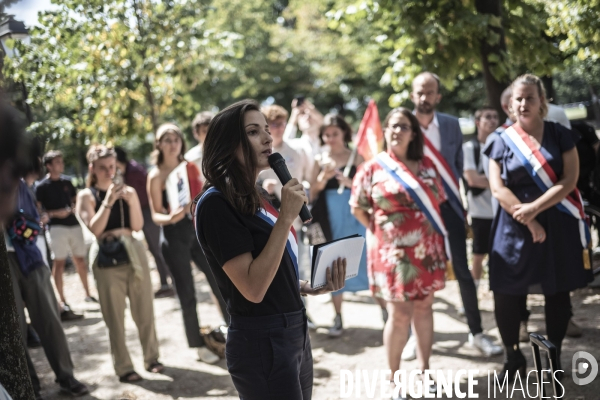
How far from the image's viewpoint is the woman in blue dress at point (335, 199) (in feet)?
20.6

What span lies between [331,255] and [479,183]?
3.64 m

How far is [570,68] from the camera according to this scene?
8.97 metres

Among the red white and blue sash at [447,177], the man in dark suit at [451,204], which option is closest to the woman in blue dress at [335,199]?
the man in dark suit at [451,204]

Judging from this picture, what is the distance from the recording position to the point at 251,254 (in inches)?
99.8

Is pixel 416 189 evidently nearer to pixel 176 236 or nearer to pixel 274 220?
pixel 274 220

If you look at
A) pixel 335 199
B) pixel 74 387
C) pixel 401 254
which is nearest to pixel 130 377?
pixel 74 387

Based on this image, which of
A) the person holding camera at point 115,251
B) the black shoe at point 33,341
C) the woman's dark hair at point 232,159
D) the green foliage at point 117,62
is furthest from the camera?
the green foliage at point 117,62

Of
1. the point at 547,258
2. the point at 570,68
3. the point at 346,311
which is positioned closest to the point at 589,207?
the point at 547,258

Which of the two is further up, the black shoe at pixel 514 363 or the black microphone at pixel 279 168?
the black microphone at pixel 279 168

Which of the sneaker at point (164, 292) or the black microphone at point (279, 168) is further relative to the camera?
the sneaker at point (164, 292)

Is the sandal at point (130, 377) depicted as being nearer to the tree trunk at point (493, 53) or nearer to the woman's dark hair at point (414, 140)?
the woman's dark hair at point (414, 140)

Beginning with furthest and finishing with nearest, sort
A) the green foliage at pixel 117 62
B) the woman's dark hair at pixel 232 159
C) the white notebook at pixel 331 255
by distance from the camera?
the green foliage at pixel 117 62
the white notebook at pixel 331 255
the woman's dark hair at pixel 232 159

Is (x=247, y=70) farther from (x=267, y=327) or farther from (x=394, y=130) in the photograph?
(x=267, y=327)

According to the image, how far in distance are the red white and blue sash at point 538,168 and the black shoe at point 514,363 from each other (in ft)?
2.88
